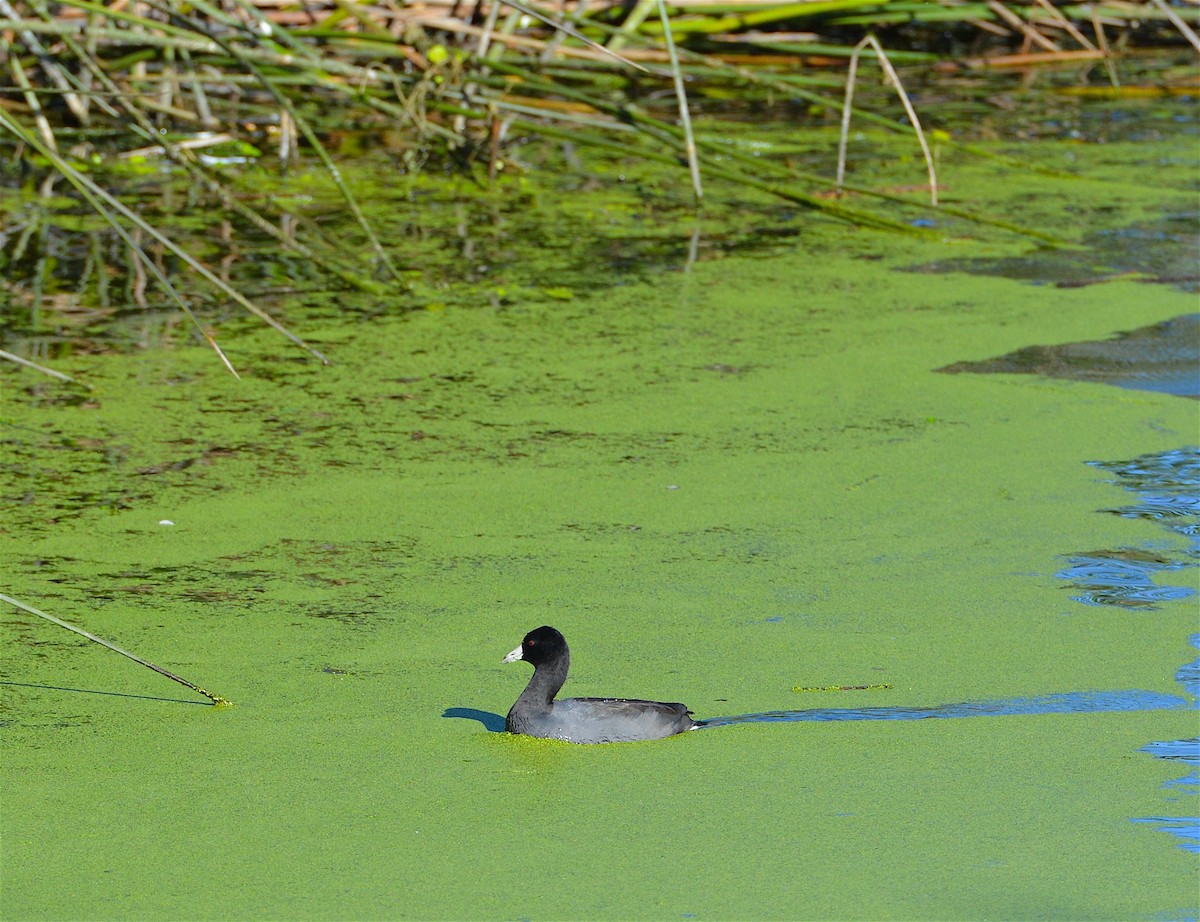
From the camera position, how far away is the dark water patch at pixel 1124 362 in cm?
393

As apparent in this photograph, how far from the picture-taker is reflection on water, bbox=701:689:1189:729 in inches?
93.4

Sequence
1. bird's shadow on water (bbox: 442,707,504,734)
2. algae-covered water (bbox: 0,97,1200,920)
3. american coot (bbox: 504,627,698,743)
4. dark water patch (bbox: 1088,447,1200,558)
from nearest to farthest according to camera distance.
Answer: algae-covered water (bbox: 0,97,1200,920), american coot (bbox: 504,627,698,743), bird's shadow on water (bbox: 442,707,504,734), dark water patch (bbox: 1088,447,1200,558)

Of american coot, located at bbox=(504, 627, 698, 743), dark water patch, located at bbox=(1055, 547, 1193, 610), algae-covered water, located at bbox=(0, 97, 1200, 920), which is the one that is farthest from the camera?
dark water patch, located at bbox=(1055, 547, 1193, 610)

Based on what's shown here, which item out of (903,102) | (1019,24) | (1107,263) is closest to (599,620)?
(1107,263)

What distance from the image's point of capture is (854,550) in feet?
9.84

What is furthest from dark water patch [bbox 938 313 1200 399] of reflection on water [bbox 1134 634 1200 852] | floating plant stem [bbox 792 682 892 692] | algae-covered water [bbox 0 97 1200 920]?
floating plant stem [bbox 792 682 892 692]

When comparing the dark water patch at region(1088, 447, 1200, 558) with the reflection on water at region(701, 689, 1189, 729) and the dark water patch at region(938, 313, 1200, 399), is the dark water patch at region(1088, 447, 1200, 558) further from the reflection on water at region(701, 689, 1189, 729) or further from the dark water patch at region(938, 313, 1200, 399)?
the reflection on water at region(701, 689, 1189, 729)

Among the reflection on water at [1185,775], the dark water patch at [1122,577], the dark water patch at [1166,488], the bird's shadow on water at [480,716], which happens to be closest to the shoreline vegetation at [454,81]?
the dark water patch at [1166,488]

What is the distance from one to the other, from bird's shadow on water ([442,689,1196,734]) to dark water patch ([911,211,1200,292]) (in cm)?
242

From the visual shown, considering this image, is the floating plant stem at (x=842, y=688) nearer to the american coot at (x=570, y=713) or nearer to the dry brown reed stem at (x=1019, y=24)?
the american coot at (x=570, y=713)

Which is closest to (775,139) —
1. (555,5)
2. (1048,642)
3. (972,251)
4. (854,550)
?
(555,5)

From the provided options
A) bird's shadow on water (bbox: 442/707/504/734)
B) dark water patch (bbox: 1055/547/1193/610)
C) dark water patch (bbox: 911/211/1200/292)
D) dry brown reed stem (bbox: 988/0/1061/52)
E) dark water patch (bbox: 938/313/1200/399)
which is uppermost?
dry brown reed stem (bbox: 988/0/1061/52)

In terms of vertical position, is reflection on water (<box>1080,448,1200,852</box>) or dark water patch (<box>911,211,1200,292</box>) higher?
dark water patch (<box>911,211,1200,292</box>)

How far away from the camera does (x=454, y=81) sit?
213 inches
